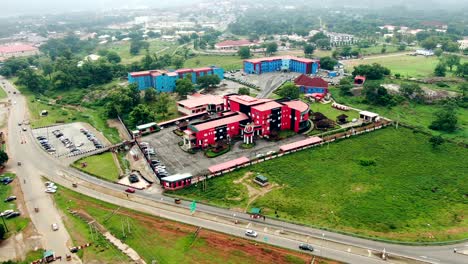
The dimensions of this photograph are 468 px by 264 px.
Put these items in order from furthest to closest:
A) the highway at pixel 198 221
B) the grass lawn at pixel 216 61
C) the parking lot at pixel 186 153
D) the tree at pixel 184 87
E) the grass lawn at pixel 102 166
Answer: the grass lawn at pixel 216 61 → the tree at pixel 184 87 → the parking lot at pixel 186 153 → the grass lawn at pixel 102 166 → the highway at pixel 198 221

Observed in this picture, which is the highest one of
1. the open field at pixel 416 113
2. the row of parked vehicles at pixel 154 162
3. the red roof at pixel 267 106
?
the red roof at pixel 267 106

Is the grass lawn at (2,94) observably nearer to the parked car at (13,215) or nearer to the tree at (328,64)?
the parked car at (13,215)

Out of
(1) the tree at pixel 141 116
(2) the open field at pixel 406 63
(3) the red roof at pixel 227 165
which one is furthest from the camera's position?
(2) the open field at pixel 406 63

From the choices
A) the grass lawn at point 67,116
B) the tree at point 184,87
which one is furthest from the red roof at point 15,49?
the tree at point 184,87

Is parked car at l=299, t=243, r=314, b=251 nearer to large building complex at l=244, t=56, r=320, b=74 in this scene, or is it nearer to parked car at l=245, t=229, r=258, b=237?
parked car at l=245, t=229, r=258, b=237

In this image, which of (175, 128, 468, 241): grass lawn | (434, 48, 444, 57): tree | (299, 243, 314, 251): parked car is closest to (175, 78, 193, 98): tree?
(175, 128, 468, 241): grass lawn
